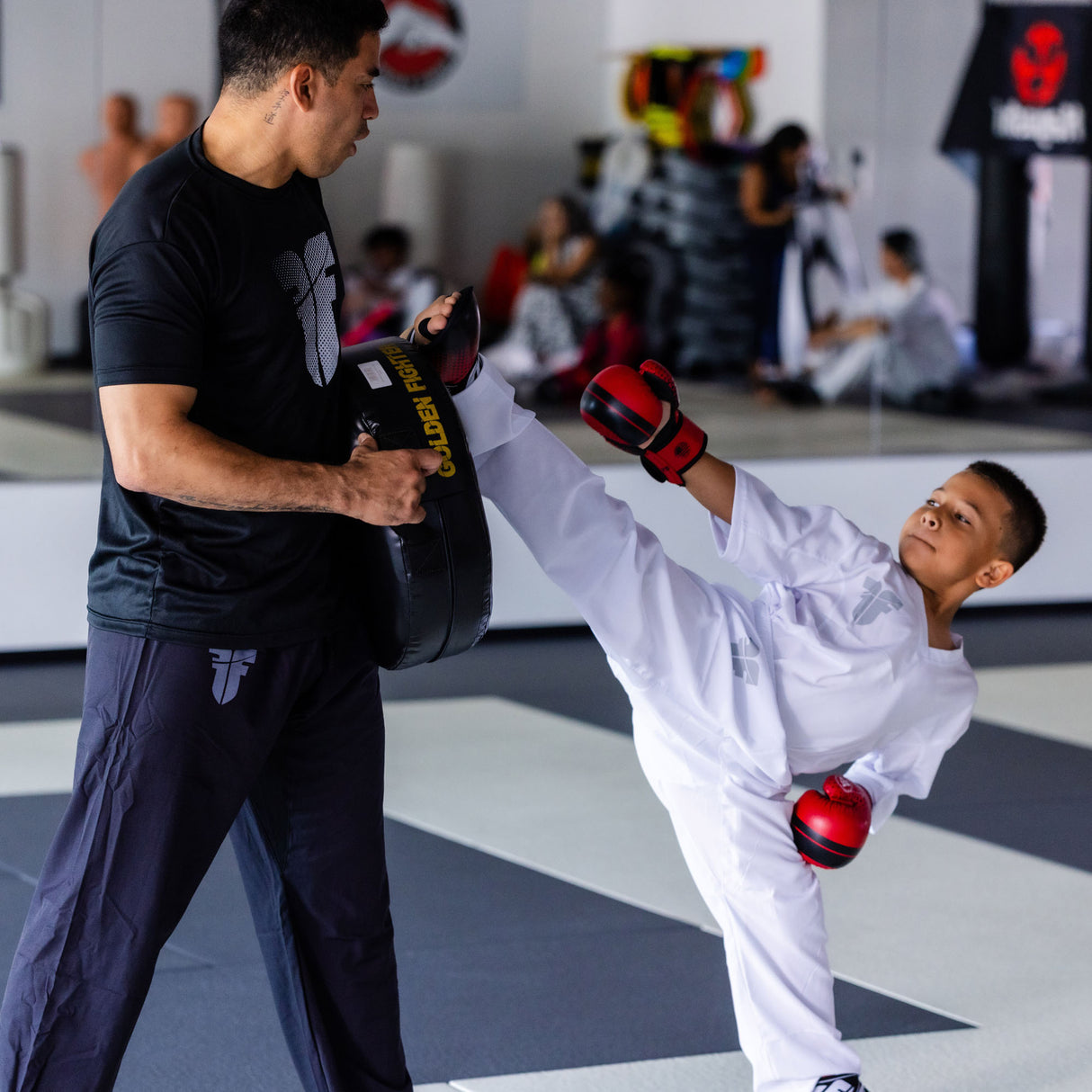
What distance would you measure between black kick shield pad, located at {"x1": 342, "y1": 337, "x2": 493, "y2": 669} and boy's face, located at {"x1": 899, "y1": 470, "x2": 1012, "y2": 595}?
29.5 inches

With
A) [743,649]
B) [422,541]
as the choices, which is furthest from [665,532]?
[422,541]

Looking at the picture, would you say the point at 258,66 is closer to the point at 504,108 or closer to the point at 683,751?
the point at 683,751

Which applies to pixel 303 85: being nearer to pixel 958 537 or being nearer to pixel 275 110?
pixel 275 110

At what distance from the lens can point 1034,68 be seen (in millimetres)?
6727

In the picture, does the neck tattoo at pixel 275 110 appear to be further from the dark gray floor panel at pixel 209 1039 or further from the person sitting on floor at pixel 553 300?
the person sitting on floor at pixel 553 300

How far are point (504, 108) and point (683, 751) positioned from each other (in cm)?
538

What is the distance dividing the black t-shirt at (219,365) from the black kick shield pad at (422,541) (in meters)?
0.06

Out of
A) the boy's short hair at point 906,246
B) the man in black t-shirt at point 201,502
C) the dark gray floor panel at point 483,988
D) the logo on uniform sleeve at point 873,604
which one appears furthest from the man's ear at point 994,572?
the boy's short hair at point 906,246

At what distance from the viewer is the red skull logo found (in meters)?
6.72

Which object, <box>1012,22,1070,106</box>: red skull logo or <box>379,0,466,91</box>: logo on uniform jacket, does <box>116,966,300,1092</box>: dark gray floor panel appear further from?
<box>1012,22,1070,106</box>: red skull logo

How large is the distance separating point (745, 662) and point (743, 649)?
20 millimetres

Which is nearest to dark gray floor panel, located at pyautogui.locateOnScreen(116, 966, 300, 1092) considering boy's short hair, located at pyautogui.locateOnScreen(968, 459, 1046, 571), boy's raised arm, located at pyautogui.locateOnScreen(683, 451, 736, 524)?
boy's raised arm, located at pyautogui.locateOnScreen(683, 451, 736, 524)

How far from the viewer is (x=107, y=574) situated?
1.80 m

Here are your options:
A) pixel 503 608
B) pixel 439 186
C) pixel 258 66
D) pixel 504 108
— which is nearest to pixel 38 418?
pixel 503 608
